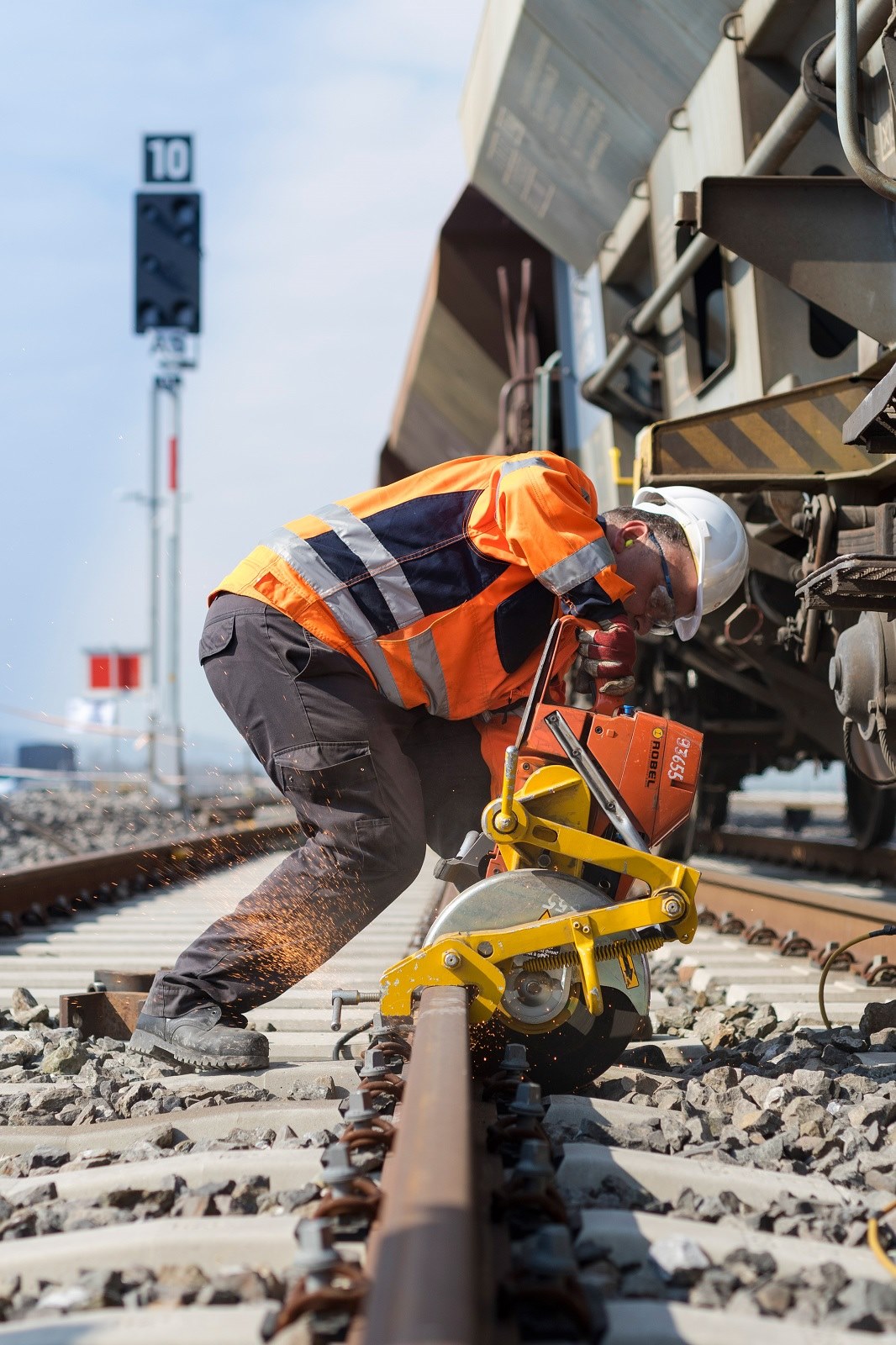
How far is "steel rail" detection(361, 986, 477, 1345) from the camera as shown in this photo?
110 cm

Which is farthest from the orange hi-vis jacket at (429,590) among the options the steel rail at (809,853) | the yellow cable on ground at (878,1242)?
the steel rail at (809,853)

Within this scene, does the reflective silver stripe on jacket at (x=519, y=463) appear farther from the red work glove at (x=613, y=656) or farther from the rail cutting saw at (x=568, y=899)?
the rail cutting saw at (x=568, y=899)

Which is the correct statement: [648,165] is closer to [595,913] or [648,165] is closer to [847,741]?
[847,741]

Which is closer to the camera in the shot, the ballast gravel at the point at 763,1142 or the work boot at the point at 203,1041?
the ballast gravel at the point at 763,1142

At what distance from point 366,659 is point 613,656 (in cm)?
57

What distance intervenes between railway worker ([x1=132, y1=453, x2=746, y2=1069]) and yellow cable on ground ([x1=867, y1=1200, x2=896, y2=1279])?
1.22m

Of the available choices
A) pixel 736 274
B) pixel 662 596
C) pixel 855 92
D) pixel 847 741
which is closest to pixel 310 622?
pixel 662 596

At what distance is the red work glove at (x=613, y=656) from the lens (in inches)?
107

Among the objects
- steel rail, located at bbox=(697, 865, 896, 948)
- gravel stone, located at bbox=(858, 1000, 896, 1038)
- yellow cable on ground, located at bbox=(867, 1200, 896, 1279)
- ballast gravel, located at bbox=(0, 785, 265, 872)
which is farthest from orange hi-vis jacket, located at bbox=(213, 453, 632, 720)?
ballast gravel, located at bbox=(0, 785, 265, 872)

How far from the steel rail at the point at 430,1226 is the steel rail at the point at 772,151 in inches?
107

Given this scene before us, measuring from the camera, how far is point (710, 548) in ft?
9.71

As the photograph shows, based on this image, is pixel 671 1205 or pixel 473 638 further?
pixel 473 638

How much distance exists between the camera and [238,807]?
14453 mm

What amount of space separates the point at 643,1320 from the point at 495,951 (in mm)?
1117
